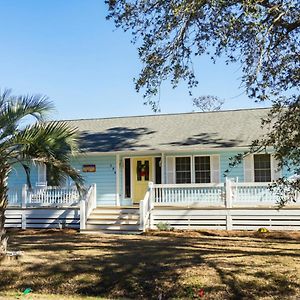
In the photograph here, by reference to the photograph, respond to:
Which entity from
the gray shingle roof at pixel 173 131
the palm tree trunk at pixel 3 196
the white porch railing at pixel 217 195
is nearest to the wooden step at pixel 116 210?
the white porch railing at pixel 217 195

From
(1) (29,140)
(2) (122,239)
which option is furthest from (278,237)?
(1) (29,140)

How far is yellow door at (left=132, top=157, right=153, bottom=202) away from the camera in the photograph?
21.4 m

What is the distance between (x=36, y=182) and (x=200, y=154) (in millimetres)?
7238

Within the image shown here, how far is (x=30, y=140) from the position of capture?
10719 millimetres

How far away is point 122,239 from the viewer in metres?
15.5

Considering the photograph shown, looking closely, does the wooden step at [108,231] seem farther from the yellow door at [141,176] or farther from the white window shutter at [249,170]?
the white window shutter at [249,170]

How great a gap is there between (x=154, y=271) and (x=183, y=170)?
34.7 feet

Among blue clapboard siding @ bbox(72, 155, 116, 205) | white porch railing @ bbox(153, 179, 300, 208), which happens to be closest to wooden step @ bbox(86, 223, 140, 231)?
white porch railing @ bbox(153, 179, 300, 208)

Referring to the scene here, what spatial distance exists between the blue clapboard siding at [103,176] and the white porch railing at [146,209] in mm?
3098

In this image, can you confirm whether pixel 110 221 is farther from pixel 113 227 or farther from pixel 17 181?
pixel 17 181

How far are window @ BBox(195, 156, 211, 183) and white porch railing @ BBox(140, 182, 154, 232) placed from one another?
9.53 feet

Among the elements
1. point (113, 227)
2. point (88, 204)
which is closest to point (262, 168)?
point (113, 227)

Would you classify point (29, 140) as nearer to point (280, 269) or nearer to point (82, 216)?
point (280, 269)

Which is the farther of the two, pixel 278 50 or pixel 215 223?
pixel 215 223
